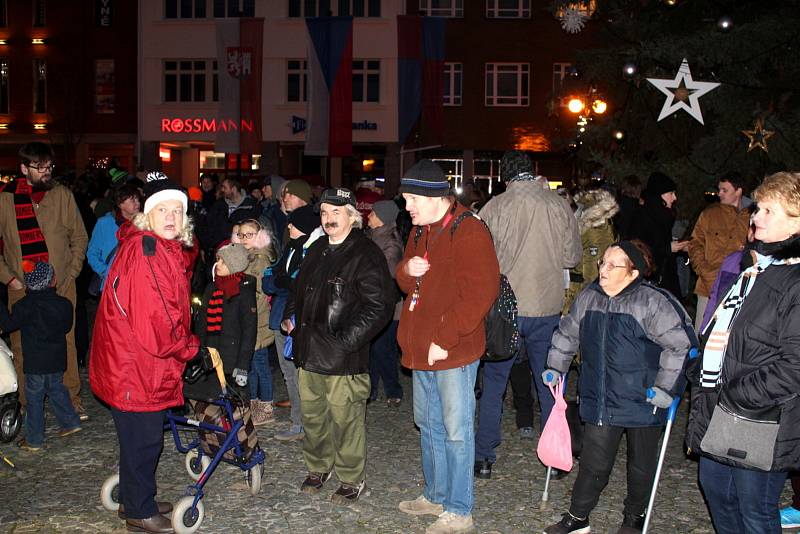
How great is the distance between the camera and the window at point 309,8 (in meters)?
33.2

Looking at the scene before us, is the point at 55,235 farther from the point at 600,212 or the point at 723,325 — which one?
the point at 723,325

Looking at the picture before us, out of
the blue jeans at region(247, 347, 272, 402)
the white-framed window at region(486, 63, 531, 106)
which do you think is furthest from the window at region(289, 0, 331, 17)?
the blue jeans at region(247, 347, 272, 402)

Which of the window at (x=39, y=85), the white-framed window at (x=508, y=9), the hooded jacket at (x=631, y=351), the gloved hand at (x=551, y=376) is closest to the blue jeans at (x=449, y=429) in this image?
the gloved hand at (x=551, y=376)

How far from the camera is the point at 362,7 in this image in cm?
3300


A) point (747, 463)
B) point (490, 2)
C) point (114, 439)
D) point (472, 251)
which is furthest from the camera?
point (490, 2)

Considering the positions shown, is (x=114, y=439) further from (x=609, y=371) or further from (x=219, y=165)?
(x=219, y=165)

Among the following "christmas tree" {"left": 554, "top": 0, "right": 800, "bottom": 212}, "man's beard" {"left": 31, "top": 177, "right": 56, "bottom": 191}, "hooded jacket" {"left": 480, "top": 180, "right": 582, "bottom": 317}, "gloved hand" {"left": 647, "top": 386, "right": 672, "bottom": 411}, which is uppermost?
"christmas tree" {"left": 554, "top": 0, "right": 800, "bottom": 212}

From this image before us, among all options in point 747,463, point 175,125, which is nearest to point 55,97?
point 175,125

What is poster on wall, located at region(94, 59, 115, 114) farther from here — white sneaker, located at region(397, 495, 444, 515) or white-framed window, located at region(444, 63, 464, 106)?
white sneaker, located at region(397, 495, 444, 515)

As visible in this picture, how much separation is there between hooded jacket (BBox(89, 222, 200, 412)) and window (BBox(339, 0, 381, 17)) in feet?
98.0

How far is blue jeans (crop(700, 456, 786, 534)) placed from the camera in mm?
3830

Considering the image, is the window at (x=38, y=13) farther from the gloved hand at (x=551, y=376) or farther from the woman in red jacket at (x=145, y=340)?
the gloved hand at (x=551, y=376)

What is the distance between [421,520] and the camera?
5.34 meters

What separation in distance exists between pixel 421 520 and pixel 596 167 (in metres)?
11.1
